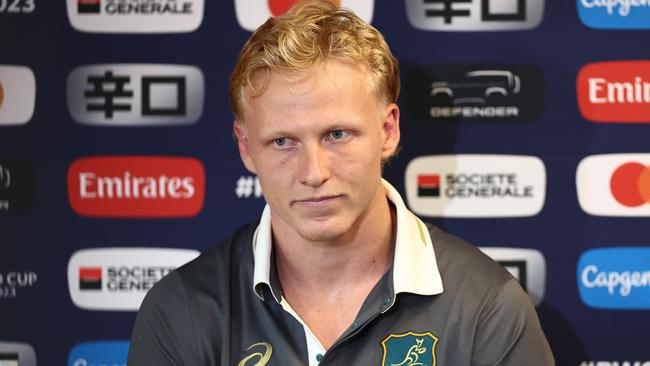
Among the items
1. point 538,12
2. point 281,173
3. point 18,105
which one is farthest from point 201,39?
point 538,12

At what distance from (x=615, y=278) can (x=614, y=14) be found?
1.96 ft

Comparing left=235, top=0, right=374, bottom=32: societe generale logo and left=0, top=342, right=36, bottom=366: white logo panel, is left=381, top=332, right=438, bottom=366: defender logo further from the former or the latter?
left=0, top=342, right=36, bottom=366: white logo panel

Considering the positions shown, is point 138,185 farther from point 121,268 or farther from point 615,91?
point 615,91

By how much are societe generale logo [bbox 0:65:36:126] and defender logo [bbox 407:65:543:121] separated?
3.00ft

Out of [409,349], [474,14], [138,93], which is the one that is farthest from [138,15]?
[409,349]

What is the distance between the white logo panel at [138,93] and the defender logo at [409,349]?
76 centimetres

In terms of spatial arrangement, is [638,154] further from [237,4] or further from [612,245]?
[237,4]

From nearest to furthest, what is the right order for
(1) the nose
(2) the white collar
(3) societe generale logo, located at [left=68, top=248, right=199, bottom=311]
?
(1) the nose < (2) the white collar < (3) societe generale logo, located at [left=68, top=248, right=199, bottom=311]

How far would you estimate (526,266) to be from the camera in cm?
210

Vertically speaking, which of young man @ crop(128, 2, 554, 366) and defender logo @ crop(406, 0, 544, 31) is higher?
defender logo @ crop(406, 0, 544, 31)

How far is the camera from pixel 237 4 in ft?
6.89

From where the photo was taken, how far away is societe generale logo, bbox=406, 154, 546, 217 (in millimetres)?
2072

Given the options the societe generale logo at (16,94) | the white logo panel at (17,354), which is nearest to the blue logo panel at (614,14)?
the societe generale logo at (16,94)

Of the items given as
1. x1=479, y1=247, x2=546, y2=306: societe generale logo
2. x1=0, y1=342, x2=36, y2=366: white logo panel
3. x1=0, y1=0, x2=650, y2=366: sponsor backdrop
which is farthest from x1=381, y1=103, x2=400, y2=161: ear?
x1=0, y1=342, x2=36, y2=366: white logo panel
